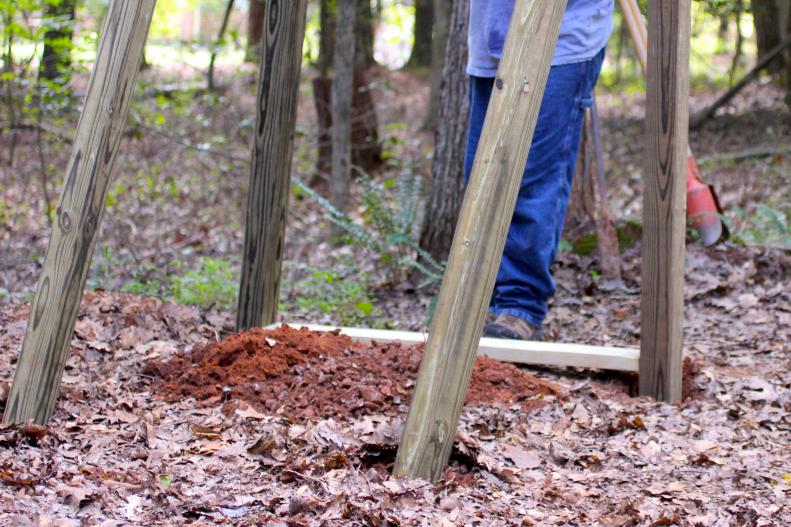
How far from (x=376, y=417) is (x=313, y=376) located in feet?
1.22

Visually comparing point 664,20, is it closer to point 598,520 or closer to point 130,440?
point 598,520

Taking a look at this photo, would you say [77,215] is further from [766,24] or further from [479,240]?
[766,24]

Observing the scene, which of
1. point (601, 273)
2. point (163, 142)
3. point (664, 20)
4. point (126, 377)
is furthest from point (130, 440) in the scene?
point (163, 142)

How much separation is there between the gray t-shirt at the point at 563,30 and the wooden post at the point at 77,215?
168 cm

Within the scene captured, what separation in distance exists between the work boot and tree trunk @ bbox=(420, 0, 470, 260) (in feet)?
4.57

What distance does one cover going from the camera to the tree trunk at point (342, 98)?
7758 millimetres

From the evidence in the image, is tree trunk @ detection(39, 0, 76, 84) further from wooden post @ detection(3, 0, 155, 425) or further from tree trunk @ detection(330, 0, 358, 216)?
wooden post @ detection(3, 0, 155, 425)

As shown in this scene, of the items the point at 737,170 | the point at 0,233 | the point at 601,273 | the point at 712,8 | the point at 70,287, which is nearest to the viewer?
the point at 70,287

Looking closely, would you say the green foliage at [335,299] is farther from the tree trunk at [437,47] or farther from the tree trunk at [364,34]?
the tree trunk at [364,34]

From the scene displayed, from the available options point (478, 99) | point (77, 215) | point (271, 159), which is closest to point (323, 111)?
point (478, 99)

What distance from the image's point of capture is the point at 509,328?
3955 mm

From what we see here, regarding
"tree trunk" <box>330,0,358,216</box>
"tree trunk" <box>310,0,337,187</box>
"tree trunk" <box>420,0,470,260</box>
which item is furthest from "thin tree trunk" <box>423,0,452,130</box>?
"tree trunk" <box>420,0,470,260</box>

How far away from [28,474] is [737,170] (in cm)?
843

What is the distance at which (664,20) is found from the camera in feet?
10.8
